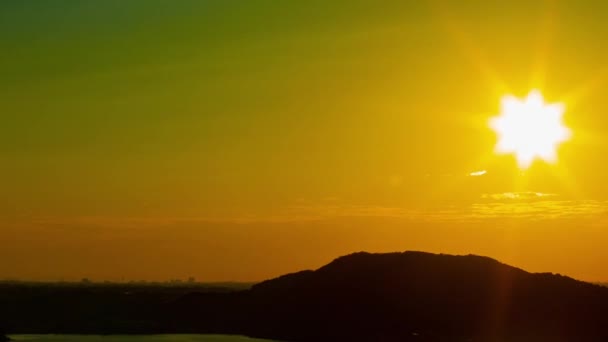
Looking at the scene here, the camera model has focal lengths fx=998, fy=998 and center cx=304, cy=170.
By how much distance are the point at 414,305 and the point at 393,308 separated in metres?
2.07

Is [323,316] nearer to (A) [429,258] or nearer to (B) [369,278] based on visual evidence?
(B) [369,278]

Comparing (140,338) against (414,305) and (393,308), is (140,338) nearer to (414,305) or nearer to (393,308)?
(393,308)

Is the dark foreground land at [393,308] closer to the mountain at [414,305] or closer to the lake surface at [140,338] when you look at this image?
the mountain at [414,305]

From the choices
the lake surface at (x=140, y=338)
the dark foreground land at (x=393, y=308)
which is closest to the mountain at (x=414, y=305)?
the dark foreground land at (x=393, y=308)

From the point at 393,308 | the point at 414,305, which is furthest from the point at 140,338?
the point at 414,305

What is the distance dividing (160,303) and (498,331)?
43.8m

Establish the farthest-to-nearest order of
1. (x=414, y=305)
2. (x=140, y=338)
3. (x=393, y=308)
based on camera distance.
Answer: (x=414, y=305) < (x=393, y=308) < (x=140, y=338)

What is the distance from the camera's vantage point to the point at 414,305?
314ft

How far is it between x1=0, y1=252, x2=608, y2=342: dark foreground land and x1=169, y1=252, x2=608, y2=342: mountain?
97 mm

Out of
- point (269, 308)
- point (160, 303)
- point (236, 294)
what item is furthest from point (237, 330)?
point (160, 303)

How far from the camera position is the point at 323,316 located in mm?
95688

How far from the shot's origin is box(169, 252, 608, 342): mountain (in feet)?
298

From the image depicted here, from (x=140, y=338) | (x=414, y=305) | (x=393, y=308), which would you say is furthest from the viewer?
(x=414, y=305)

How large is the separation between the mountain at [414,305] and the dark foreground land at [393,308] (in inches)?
3.8
